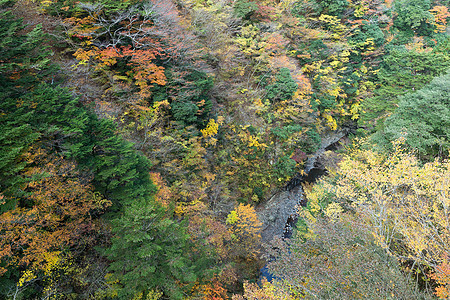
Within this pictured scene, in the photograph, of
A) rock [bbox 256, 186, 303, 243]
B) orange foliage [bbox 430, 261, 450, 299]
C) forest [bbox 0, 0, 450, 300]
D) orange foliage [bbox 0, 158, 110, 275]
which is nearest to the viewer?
orange foliage [bbox 430, 261, 450, 299]

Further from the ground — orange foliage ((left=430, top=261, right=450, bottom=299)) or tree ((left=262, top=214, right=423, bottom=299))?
orange foliage ((left=430, top=261, right=450, bottom=299))

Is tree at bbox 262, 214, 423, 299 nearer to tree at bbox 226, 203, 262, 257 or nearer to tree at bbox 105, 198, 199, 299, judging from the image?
tree at bbox 105, 198, 199, 299

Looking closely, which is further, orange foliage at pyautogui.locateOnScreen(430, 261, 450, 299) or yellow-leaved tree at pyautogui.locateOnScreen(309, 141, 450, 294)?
yellow-leaved tree at pyautogui.locateOnScreen(309, 141, 450, 294)

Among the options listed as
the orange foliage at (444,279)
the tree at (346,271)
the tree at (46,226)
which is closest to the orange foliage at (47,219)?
the tree at (46,226)

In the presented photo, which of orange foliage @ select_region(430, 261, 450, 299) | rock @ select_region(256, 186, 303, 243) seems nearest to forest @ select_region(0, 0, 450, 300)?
orange foliage @ select_region(430, 261, 450, 299)

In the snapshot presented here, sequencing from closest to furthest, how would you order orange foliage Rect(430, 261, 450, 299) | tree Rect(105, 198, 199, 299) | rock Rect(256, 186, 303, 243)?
orange foliage Rect(430, 261, 450, 299) < tree Rect(105, 198, 199, 299) < rock Rect(256, 186, 303, 243)

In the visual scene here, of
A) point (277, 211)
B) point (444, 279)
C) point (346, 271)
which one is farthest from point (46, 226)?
point (277, 211)

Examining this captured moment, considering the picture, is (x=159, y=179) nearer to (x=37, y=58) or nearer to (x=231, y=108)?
(x=37, y=58)

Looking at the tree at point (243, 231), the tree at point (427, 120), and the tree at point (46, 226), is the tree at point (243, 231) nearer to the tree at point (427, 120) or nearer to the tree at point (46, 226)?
the tree at point (46, 226)

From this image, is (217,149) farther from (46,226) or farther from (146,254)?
(46,226)
